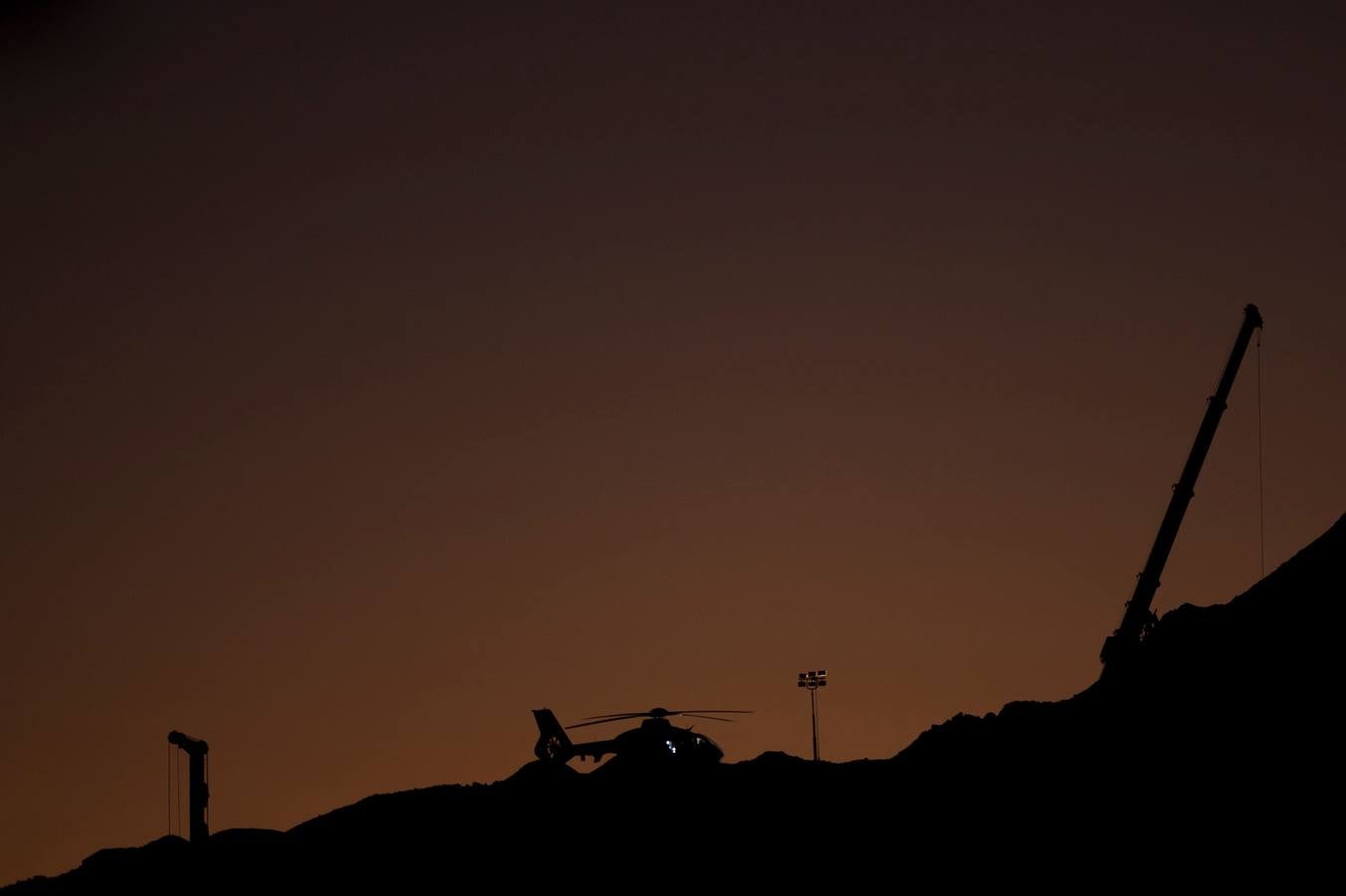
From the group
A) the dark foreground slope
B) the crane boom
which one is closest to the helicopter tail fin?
the dark foreground slope

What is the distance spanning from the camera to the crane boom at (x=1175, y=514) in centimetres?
10306

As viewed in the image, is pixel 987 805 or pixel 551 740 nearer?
pixel 987 805

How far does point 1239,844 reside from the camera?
67438mm

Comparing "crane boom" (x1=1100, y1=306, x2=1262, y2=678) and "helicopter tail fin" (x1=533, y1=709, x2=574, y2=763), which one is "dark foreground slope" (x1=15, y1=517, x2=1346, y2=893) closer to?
"helicopter tail fin" (x1=533, y1=709, x2=574, y2=763)

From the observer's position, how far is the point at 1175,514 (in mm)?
107750

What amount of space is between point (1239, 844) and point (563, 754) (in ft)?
131

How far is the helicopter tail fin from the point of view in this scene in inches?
3915

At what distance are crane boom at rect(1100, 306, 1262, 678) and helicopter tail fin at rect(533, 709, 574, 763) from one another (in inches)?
1065

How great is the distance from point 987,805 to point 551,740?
2934 cm

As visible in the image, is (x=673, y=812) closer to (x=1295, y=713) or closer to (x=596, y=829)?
(x=596, y=829)

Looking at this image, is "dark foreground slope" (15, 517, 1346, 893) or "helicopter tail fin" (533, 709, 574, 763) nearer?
"dark foreground slope" (15, 517, 1346, 893)

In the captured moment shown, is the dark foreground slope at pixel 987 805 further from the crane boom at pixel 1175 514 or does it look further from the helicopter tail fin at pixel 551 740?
the crane boom at pixel 1175 514

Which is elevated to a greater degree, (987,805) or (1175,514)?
(1175,514)

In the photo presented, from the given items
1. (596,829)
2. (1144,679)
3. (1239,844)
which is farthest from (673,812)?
(1239,844)
